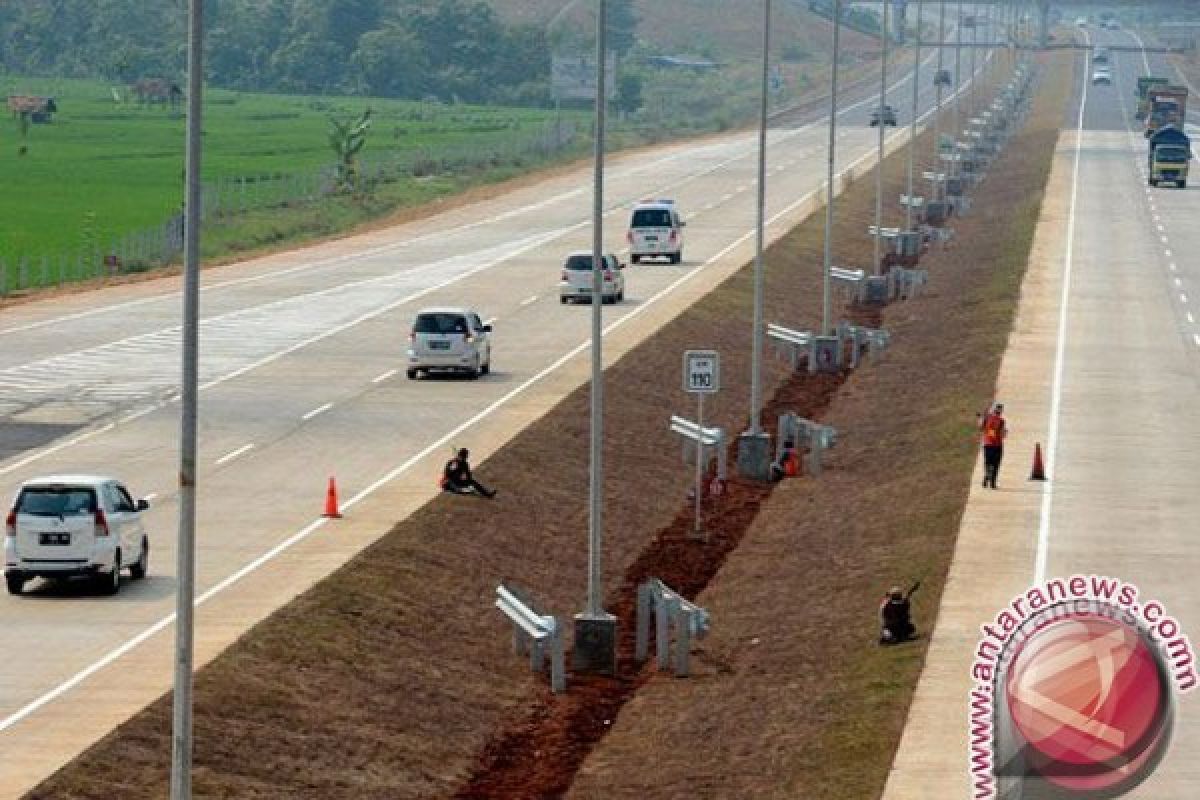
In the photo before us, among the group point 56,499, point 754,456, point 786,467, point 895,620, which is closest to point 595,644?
point 895,620

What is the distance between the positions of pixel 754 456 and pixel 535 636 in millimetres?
18138

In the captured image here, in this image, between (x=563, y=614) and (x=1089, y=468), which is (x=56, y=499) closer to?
(x=563, y=614)

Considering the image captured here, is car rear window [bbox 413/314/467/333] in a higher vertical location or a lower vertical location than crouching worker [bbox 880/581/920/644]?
higher

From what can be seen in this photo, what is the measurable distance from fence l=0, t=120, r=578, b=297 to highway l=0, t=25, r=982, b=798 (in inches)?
128

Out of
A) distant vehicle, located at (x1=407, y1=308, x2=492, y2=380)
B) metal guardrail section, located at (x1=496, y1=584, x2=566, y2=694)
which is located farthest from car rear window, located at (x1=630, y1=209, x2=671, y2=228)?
metal guardrail section, located at (x1=496, y1=584, x2=566, y2=694)

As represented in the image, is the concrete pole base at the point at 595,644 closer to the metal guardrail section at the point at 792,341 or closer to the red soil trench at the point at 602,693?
the red soil trench at the point at 602,693

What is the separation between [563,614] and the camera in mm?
41281

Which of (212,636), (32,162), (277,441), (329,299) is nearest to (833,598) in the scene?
(212,636)

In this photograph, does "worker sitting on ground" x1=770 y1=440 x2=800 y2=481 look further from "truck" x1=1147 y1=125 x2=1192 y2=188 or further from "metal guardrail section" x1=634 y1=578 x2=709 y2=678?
"truck" x1=1147 y1=125 x2=1192 y2=188

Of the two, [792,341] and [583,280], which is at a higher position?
[583,280]

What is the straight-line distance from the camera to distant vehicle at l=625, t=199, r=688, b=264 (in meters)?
92.4

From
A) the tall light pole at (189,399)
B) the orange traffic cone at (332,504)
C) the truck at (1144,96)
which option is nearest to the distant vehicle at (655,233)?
the orange traffic cone at (332,504)

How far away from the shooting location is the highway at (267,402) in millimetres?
33281

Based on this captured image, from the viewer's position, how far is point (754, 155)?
501 ft
